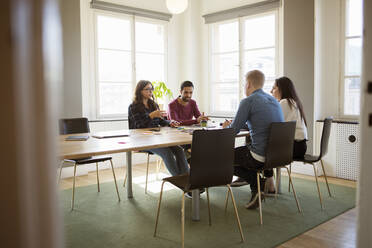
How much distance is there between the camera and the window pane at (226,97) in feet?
19.2

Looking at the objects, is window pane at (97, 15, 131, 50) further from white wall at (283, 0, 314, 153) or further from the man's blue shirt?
the man's blue shirt

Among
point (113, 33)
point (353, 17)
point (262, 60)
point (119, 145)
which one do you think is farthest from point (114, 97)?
point (353, 17)

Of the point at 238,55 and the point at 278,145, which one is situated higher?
the point at 238,55

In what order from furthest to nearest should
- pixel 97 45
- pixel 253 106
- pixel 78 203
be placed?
pixel 97 45 < pixel 78 203 < pixel 253 106

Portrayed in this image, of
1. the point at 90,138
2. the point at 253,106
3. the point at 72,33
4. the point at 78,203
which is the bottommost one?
the point at 78,203

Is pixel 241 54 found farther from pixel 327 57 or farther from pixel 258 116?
pixel 258 116

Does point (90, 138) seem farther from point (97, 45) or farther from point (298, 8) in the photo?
point (298, 8)

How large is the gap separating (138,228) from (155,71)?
361 centimetres

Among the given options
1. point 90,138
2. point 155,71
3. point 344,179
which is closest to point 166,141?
point 90,138

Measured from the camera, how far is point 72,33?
4.49m

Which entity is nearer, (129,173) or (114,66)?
(129,173)

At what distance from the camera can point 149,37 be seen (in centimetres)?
584

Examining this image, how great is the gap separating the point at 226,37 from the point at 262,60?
87 centimetres

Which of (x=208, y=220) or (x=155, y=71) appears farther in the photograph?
(x=155, y=71)
